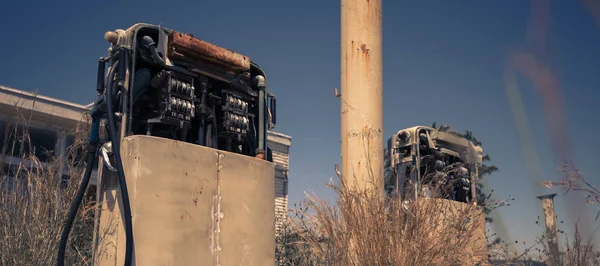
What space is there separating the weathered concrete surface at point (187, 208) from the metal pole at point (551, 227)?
3630mm

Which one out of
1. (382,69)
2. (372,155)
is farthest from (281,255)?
(382,69)

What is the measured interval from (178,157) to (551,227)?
567 cm

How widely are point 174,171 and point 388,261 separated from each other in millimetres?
2003

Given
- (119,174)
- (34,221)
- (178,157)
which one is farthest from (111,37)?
(34,221)

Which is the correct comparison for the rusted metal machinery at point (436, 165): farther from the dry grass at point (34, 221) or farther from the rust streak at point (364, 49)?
the dry grass at point (34, 221)

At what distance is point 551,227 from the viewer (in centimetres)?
855

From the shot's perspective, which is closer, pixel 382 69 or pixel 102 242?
pixel 102 242

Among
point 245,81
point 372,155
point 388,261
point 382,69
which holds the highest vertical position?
point 382,69

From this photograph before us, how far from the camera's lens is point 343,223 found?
19.2ft

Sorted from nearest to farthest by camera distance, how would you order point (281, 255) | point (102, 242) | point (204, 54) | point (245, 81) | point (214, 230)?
point (102, 242) < point (214, 230) < point (204, 54) < point (245, 81) < point (281, 255)

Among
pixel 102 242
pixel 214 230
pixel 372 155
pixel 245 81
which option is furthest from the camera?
pixel 372 155

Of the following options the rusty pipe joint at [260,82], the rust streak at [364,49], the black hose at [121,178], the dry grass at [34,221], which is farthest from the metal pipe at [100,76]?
the rust streak at [364,49]

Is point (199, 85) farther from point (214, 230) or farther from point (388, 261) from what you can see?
point (388, 261)

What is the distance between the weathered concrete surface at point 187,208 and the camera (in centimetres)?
476
